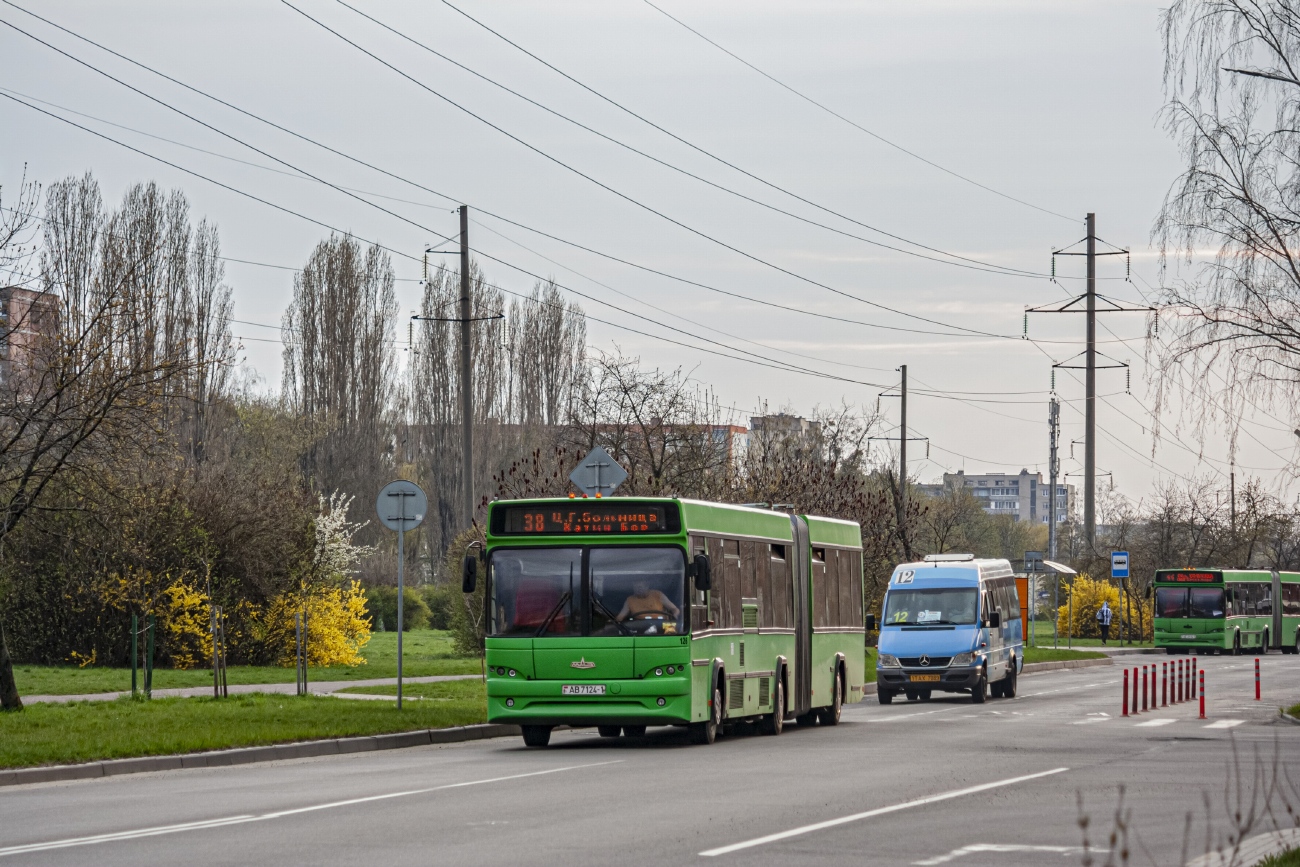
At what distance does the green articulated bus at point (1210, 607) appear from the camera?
63.9 metres

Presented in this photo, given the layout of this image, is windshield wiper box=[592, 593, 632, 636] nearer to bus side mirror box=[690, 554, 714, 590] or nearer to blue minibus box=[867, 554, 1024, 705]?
bus side mirror box=[690, 554, 714, 590]

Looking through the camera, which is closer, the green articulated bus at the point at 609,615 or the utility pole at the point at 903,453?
the green articulated bus at the point at 609,615

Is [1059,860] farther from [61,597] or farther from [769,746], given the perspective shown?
[61,597]

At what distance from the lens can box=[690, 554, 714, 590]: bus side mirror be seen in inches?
830

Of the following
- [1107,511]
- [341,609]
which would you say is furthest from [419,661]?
[1107,511]

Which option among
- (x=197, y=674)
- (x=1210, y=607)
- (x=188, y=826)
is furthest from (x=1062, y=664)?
(x=188, y=826)

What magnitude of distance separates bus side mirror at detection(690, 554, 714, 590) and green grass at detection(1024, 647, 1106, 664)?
3112 cm

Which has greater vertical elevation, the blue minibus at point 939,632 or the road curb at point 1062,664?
the blue minibus at point 939,632

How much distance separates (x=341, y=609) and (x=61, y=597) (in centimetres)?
573

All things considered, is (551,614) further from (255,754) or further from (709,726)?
(255,754)

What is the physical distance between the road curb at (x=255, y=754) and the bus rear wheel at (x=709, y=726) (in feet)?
9.59

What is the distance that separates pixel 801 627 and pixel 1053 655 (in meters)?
30.3

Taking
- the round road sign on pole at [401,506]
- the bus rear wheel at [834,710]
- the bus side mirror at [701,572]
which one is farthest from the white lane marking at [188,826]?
the bus rear wheel at [834,710]

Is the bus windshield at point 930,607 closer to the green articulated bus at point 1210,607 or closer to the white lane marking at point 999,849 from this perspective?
the white lane marking at point 999,849
